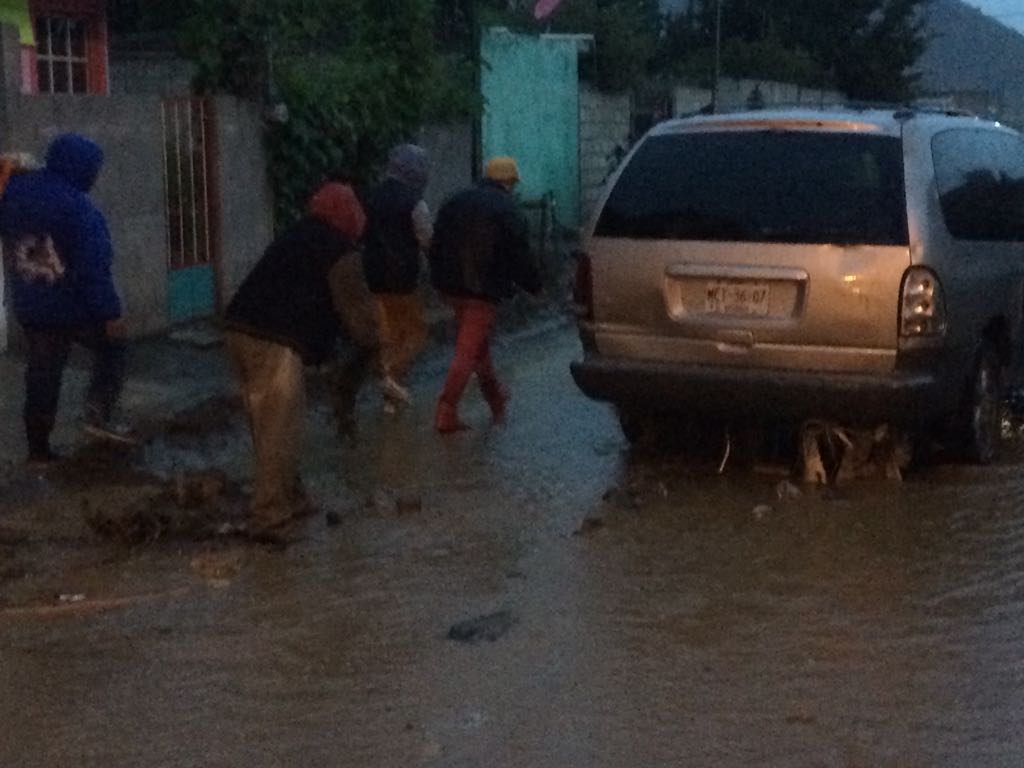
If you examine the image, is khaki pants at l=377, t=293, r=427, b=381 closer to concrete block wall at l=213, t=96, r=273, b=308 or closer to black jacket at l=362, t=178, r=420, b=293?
black jacket at l=362, t=178, r=420, b=293

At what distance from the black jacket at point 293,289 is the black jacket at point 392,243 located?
9.53 feet

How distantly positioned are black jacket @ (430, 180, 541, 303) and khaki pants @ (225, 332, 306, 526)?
97.9 inches

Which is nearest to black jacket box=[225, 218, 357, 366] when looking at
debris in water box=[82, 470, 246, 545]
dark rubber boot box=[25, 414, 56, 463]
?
debris in water box=[82, 470, 246, 545]

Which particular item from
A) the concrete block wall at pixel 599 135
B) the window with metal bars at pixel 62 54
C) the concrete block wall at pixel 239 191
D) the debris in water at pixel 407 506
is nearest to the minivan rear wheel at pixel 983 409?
the debris in water at pixel 407 506

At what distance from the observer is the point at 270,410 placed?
758cm

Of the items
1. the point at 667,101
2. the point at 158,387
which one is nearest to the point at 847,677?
the point at 158,387

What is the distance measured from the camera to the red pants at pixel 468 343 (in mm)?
9945

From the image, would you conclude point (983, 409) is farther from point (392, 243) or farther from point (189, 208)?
point (189, 208)

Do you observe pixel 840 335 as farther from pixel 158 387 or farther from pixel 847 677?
pixel 158 387

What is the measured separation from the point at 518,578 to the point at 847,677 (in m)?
1.61

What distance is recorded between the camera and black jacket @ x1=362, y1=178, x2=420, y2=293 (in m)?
10.5

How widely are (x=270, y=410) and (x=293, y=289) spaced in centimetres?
52

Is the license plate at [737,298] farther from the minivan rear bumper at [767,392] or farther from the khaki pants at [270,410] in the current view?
the khaki pants at [270,410]

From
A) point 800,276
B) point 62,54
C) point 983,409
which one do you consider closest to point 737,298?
point 800,276
